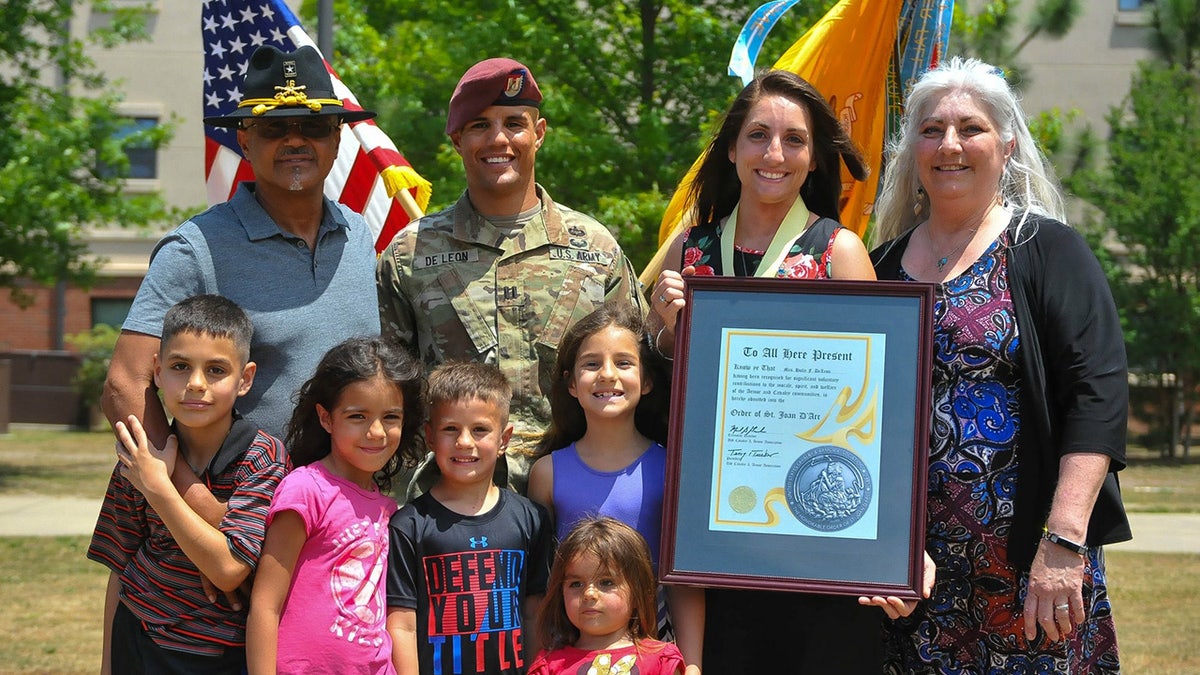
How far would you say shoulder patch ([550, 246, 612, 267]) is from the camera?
14.3 ft

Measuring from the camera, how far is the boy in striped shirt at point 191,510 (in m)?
3.47

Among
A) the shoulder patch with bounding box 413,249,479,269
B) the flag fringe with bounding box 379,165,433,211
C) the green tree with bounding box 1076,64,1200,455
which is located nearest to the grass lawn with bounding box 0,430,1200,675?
the flag fringe with bounding box 379,165,433,211

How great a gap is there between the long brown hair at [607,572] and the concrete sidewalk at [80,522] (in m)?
9.89

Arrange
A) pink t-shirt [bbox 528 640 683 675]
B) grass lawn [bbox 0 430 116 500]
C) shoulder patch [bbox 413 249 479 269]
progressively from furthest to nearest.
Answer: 1. grass lawn [bbox 0 430 116 500]
2. shoulder patch [bbox 413 249 479 269]
3. pink t-shirt [bbox 528 640 683 675]

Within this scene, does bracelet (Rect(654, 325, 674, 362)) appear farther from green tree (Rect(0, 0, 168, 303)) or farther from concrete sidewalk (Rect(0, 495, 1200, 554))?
green tree (Rect(0, 0, 168, 303))

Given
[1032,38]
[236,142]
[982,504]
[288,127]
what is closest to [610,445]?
[982,504]

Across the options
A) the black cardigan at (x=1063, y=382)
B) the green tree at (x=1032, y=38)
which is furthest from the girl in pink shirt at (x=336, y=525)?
the green tree at (x=1032, y=38)

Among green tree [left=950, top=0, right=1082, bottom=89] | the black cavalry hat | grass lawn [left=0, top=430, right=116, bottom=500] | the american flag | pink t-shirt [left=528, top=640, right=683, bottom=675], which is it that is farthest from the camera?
grass lawn [left=0, top=430, right=116, bottom=500]

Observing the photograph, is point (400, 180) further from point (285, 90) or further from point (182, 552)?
point (182, 552)

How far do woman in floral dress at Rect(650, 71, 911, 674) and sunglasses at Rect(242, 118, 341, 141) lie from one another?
44.9 inches

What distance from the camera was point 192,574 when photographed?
3.57 m

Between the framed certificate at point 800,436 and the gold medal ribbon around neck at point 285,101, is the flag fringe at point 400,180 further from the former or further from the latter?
the framed certificate at point 800,436

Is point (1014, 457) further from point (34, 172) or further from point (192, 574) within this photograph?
point (34, 172)

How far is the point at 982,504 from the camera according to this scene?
3.62 m
